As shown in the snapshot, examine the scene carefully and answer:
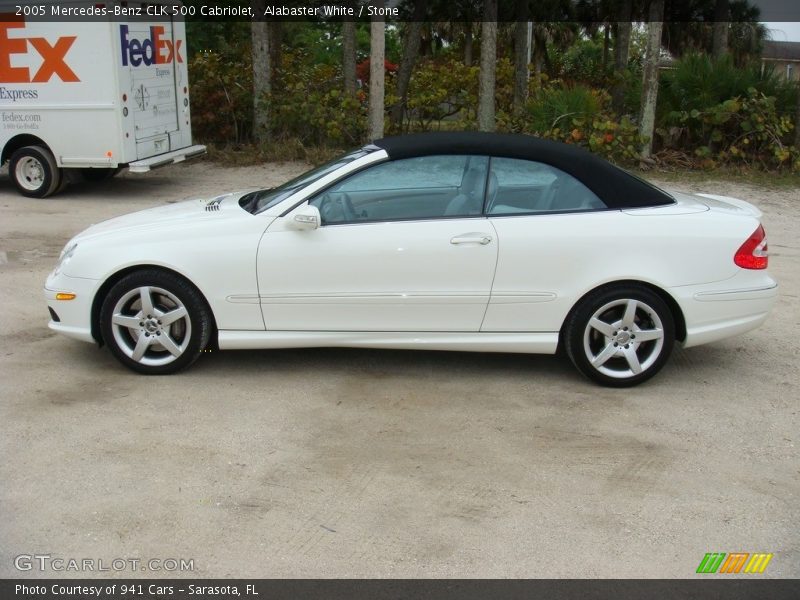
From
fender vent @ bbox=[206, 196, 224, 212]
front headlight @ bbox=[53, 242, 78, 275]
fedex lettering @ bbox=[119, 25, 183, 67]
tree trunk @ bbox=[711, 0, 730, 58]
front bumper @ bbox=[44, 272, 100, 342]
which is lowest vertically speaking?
front bumper @ bbox=[44, 272, 100, 342]

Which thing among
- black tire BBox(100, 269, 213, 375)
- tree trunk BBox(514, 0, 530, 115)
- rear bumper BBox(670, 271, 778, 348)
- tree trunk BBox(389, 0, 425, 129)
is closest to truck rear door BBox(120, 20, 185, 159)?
tree trunk BBox(389, 0, 425, 129)

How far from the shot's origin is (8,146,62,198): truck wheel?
12.0m

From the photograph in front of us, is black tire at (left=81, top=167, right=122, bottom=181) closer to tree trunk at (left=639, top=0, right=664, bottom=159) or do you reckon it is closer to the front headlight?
the front headlight

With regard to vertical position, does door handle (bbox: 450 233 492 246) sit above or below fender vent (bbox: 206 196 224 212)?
below

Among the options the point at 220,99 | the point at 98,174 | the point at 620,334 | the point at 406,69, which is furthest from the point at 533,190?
the point at 220,99

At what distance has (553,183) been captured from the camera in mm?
5664

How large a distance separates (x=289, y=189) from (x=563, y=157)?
1.79 meters

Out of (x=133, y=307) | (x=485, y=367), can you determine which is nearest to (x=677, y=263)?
(x=485, y=367)

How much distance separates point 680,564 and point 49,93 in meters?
10.4

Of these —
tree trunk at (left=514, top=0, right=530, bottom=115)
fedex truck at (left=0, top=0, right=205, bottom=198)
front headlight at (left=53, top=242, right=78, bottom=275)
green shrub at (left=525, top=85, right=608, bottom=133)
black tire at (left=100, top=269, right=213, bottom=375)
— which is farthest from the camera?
tree trunk at (left=514, top=0, right=530, bottom=115)

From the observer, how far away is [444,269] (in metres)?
5.51

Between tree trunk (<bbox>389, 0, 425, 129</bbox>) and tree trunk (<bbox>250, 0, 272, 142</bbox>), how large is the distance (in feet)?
7.29

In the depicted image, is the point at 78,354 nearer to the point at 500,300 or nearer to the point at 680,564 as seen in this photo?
the point at 500,300

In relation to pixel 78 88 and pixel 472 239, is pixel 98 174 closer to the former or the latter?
pixel 78 88
